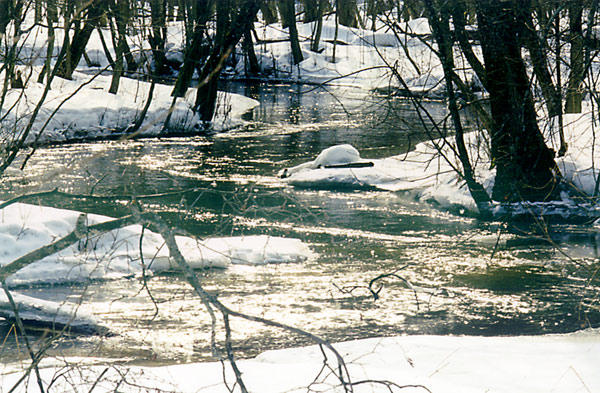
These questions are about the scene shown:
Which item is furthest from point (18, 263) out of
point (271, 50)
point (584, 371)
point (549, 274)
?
point (271, 50)

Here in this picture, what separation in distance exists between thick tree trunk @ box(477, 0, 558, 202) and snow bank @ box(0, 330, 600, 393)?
4.13m

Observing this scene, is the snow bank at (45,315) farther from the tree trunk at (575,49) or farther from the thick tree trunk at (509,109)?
the thick tree trunk at (509,109)

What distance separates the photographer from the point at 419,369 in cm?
532

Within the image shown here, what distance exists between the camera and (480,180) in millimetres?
11648

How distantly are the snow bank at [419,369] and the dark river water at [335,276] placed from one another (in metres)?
0.49

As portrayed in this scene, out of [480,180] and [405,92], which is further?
[480,180]

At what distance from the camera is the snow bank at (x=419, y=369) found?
189 inches

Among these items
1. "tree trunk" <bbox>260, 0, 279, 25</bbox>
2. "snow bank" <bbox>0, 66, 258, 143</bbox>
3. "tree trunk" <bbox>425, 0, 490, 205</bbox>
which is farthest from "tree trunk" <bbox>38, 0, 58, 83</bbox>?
"tree trunk" <bbox>260, 0, 279, 25</bbox>

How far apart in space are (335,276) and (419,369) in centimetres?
281

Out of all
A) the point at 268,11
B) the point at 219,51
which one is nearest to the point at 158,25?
the point at 219,51

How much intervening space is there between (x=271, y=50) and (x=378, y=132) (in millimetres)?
15985

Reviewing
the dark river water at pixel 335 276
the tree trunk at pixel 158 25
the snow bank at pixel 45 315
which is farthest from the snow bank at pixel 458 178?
the snow bank at pixel 45 315

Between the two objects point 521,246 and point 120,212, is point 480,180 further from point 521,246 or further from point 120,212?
point 120,212

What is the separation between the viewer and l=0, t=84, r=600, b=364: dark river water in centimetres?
656
